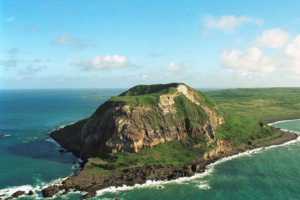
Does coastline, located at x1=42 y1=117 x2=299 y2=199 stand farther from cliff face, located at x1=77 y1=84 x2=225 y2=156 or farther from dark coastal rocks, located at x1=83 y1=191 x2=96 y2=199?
cliff face, located at x1=77 y1=84 x2=225 y2=156

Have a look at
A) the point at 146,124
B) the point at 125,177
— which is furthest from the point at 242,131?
the point at 125,177

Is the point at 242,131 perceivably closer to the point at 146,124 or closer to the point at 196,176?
the point at 196,176

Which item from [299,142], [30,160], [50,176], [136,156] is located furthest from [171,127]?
[299,142]

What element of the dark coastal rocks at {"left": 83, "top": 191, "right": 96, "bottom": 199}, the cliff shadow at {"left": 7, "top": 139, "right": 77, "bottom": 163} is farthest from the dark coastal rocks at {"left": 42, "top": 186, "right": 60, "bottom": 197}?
the cliff shadow at {"left": 7, "top": 139, "right": 77, "bottom": 163}

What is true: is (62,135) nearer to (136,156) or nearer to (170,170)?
(136,156)

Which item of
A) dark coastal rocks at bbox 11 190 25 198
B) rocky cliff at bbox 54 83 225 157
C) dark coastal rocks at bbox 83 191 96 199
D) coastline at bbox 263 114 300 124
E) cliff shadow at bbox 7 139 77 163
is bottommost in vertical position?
dark coastal rocks at bbox 83 191 96 199

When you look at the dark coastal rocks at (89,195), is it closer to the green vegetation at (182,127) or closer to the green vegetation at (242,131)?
the green vegetation at (182,127)
